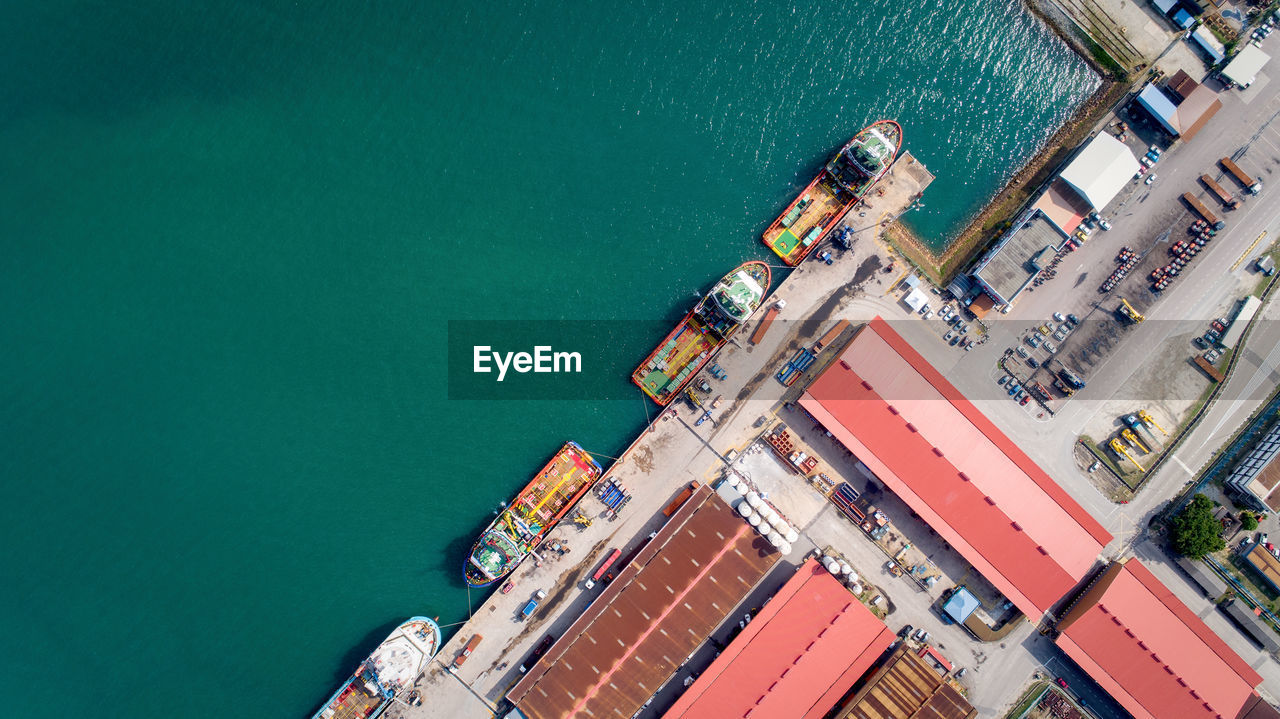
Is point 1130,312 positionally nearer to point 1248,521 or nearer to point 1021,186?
point 1021,186

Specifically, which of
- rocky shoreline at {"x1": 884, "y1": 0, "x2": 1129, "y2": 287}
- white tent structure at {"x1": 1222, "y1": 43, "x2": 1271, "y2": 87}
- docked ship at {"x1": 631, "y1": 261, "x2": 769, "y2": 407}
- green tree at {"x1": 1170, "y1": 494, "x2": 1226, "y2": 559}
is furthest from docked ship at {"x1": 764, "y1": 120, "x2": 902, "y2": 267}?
green tree at {"x1": 1170, "y1": 494, "x2": 1226, "y2": 559}

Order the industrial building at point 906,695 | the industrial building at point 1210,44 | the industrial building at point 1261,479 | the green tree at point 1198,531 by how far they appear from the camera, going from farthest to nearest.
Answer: the industrial building at point 1210,44 < the industrial building at point 1261,479 < the green tree at point 1198,531 < the industrial building at point 906,695

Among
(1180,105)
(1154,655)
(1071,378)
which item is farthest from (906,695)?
(1180,105)

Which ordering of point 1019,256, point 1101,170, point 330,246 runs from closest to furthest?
point 1101,170
point 1019,256
point 330,246

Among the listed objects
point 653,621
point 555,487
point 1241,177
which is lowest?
point 653,621

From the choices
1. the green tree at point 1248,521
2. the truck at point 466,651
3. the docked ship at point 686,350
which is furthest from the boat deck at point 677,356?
the green tree at point 1248,521

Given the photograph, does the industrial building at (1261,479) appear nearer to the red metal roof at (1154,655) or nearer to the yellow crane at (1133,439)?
the yellow crane at (1133,439)

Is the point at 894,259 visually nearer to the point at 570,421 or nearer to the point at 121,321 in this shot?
the point at 570,421
